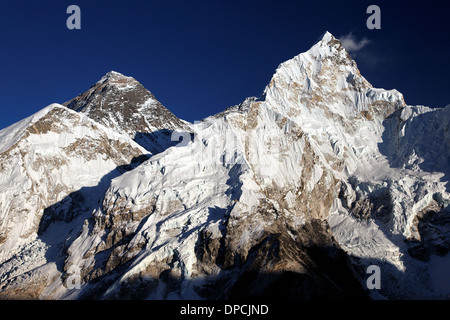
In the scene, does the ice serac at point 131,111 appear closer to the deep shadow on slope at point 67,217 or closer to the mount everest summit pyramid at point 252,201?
the mount everest summit pyramid at point 252,201

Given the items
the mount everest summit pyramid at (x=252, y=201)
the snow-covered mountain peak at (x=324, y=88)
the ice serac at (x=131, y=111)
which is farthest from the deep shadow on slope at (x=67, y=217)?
the snow-covered mountain peak at (x=324, y=88)

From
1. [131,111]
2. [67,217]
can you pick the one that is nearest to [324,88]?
[67,217]


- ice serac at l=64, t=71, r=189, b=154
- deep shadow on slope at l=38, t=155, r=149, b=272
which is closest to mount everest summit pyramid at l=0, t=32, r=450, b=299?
deep shadow on slope at l=38, t=155, r=149, b=272

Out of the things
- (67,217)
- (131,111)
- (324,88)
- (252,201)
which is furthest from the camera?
(131,111)

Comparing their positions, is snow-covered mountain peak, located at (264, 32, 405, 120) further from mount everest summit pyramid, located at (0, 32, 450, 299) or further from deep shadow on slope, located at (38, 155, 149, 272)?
deep shadow on slope, located at (38, 155, 149, 272)

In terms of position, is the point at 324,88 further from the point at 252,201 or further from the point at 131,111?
the point at 131,111

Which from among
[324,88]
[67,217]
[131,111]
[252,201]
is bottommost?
[252,201]
